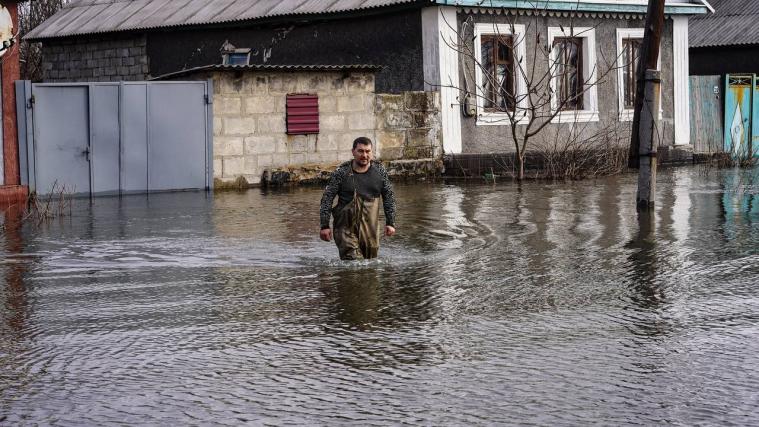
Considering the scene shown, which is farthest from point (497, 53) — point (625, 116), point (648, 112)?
point (648, 112)

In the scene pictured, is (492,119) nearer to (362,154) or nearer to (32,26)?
(362,154)

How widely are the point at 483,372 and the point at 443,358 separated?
14.9 inches

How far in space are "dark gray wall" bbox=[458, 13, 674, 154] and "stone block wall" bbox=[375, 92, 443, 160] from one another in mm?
791

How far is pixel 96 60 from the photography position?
3077 cm

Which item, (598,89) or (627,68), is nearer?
(598,89)

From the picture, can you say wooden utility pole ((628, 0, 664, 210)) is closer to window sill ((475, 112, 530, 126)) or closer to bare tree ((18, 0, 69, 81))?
window sill ((475, 112, 530, 126))

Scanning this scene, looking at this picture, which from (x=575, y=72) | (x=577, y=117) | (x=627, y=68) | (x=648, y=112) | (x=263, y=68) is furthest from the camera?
(x=627, y=68)

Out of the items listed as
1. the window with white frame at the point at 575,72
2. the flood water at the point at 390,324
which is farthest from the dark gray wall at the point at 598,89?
the flood water at the point at 390,324

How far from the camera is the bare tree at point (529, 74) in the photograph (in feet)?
78.7

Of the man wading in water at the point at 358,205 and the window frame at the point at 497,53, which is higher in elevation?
the window frame at the point at 497,53

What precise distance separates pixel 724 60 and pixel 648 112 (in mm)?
19519

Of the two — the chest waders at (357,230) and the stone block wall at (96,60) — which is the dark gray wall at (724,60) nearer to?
the stone block wall at (96,60)

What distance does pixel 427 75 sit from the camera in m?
23.8

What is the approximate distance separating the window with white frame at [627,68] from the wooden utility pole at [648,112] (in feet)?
36.2
